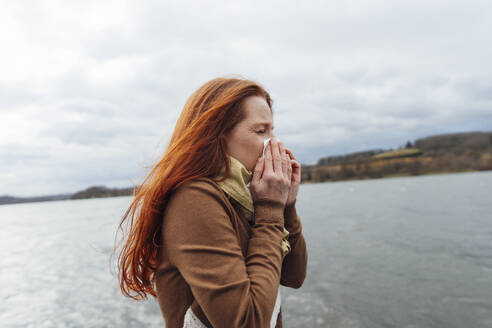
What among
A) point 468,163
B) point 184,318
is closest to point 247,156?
point 184,318

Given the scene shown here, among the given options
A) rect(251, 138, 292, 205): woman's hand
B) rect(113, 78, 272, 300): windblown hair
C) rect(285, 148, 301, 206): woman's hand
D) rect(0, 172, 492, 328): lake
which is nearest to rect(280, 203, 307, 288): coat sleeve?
rect(285, 148, 301, 206): woman's hand

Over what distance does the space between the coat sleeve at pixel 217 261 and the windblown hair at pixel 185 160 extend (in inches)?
3.9

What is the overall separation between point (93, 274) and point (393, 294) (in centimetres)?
1166

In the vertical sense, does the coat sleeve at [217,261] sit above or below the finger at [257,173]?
below

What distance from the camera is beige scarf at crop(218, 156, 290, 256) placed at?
144cm

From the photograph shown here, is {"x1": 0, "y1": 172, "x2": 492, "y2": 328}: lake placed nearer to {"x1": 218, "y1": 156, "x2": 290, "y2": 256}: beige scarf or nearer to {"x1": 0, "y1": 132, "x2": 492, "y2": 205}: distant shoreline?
{"x1": 218, "y1": 156, "x2": 290, "y2": 256}: beige scarf

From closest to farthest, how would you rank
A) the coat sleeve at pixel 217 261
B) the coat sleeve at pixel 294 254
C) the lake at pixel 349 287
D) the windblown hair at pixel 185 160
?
the coat sleeve at pixel 217 261
the windblown hair at pixel 185 160
the coat sleeve at pixel 294 254
the lake at pixel 349 287

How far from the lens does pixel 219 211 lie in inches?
50.9

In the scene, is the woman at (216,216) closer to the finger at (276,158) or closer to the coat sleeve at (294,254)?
the finger at (276,158)

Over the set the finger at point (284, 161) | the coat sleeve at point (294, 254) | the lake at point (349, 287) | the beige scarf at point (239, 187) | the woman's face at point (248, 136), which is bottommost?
the lake at point (349, 287)

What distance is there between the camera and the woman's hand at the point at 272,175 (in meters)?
1.49

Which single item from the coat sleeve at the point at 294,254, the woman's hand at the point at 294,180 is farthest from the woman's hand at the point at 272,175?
the coat sleeve at the point at 294,254

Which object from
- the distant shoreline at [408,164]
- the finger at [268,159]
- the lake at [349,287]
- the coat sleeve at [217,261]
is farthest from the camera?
the distant shoreline at [408,164]

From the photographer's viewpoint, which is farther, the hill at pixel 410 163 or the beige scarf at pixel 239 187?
the hill at pixel 410 163
